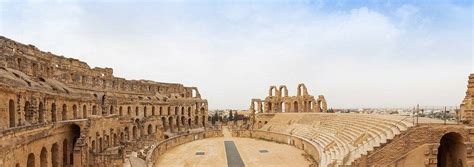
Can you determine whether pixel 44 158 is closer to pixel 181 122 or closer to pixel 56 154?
pixel 56 154

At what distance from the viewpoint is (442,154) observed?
61.0 ft

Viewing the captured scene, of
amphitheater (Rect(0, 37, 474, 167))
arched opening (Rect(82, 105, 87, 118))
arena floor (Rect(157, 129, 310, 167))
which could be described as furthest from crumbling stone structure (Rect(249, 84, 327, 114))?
arched opening (Rect(82, 105, 87, 118))

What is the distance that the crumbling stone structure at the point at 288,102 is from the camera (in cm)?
5069

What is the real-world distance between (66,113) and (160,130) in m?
Result: 15.5

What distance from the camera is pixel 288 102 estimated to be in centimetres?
5362

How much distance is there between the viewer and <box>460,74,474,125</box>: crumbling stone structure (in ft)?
62.9

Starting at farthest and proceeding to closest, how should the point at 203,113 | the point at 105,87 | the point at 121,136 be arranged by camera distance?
the point at 203,113
the point at 105,87
the point at 121,136

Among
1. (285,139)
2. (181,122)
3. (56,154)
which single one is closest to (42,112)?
(56,154)

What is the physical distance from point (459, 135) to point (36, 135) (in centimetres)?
1893

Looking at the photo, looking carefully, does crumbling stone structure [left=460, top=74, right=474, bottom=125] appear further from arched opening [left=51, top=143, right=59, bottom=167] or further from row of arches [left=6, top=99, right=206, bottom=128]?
row of arches [left=6, top=99, right=206, bottom=128]

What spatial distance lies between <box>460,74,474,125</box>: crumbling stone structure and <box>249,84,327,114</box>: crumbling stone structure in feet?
97.1

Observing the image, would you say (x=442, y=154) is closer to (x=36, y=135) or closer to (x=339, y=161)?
(x=339, y=161)

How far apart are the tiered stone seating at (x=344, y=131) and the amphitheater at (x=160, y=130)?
0.11 metres

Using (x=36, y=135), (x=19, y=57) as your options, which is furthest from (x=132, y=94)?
(x=36, y=135)
